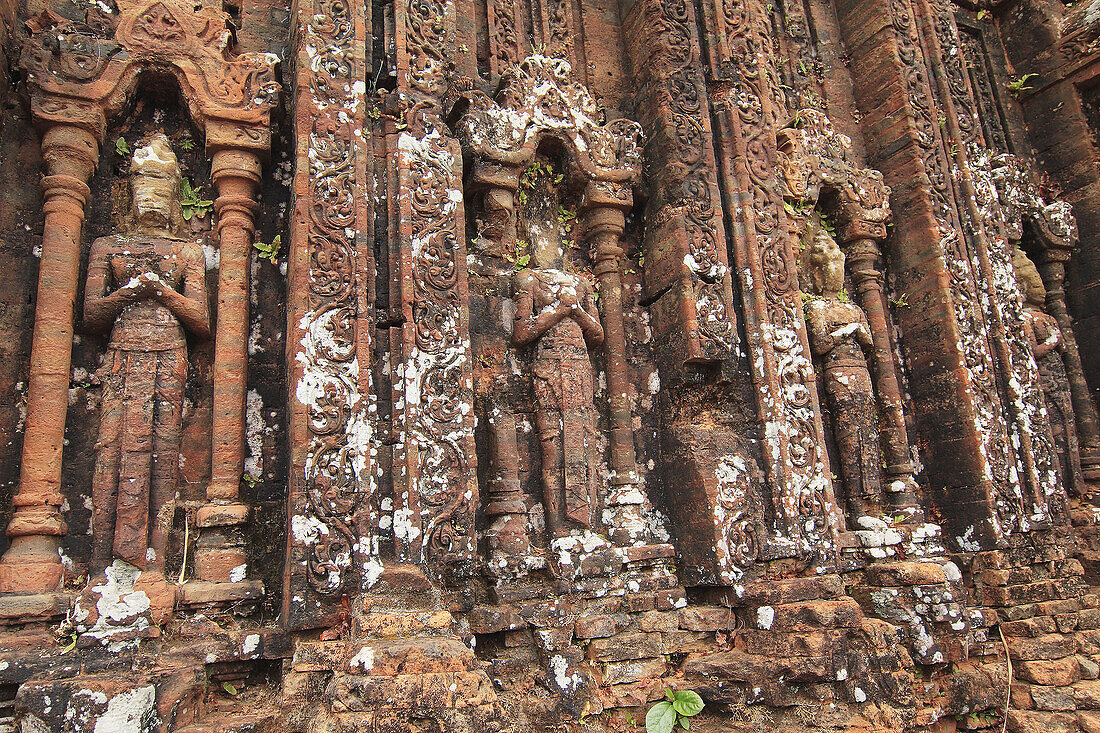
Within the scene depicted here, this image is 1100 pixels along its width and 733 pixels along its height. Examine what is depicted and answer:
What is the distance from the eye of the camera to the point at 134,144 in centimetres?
528

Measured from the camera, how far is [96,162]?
4.99m

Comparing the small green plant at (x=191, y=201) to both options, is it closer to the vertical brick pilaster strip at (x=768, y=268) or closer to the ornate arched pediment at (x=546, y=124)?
the ornate arched pediment at (x=546, y=124)

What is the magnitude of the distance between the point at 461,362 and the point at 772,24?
262 inches

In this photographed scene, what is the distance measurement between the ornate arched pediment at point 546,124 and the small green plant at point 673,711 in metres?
4.57

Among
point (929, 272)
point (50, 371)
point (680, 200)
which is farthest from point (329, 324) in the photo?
point (929, 272)

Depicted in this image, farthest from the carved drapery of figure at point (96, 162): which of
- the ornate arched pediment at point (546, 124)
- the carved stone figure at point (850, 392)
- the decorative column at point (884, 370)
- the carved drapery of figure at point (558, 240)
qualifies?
the decorative column at point (884, 370)

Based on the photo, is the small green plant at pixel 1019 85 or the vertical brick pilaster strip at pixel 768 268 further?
the small green plant at pixel 1019 85

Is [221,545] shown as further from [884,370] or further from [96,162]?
[884,370]

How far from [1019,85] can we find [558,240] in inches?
320

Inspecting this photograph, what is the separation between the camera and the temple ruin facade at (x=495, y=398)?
14.1ft

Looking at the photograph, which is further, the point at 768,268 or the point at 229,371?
the point at 768,268

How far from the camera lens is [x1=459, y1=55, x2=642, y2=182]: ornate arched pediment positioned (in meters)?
5.92

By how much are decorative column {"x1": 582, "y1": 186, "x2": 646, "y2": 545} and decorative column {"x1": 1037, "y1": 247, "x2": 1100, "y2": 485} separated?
6316 mm

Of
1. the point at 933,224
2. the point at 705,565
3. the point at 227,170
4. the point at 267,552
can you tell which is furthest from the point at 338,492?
the point at 933,224
